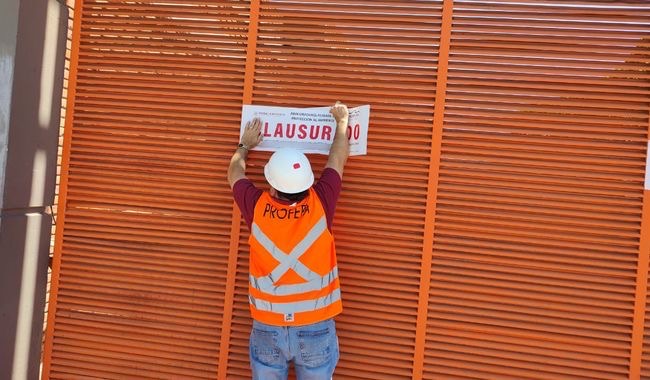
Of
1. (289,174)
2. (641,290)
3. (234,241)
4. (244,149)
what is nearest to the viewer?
(289,174)

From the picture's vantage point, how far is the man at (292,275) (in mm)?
3160

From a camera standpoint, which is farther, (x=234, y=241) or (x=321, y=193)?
(x=234, y=241)

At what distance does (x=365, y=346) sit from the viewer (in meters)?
3.74

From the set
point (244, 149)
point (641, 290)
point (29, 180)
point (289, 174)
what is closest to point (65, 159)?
point (29, 180)

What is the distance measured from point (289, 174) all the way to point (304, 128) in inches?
28.8

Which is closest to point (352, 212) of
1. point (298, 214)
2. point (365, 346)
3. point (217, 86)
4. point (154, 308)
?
point (298, 214)

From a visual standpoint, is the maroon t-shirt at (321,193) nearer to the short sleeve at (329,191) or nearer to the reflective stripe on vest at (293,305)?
the short sleeve at (329,191)

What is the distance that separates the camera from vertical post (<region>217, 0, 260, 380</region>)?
3.81 metres

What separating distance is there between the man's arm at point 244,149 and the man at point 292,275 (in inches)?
12.5

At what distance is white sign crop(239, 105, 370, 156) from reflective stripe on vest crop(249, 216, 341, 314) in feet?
2.50

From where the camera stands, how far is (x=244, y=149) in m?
3.71

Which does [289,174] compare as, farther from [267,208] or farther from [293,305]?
[293,305]

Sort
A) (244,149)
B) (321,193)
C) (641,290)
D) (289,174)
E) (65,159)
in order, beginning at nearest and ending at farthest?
(289,174)
(321,193)
(641,290)
(244,149)
(65,159)

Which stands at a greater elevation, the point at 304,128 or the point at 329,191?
the point at 304,128
